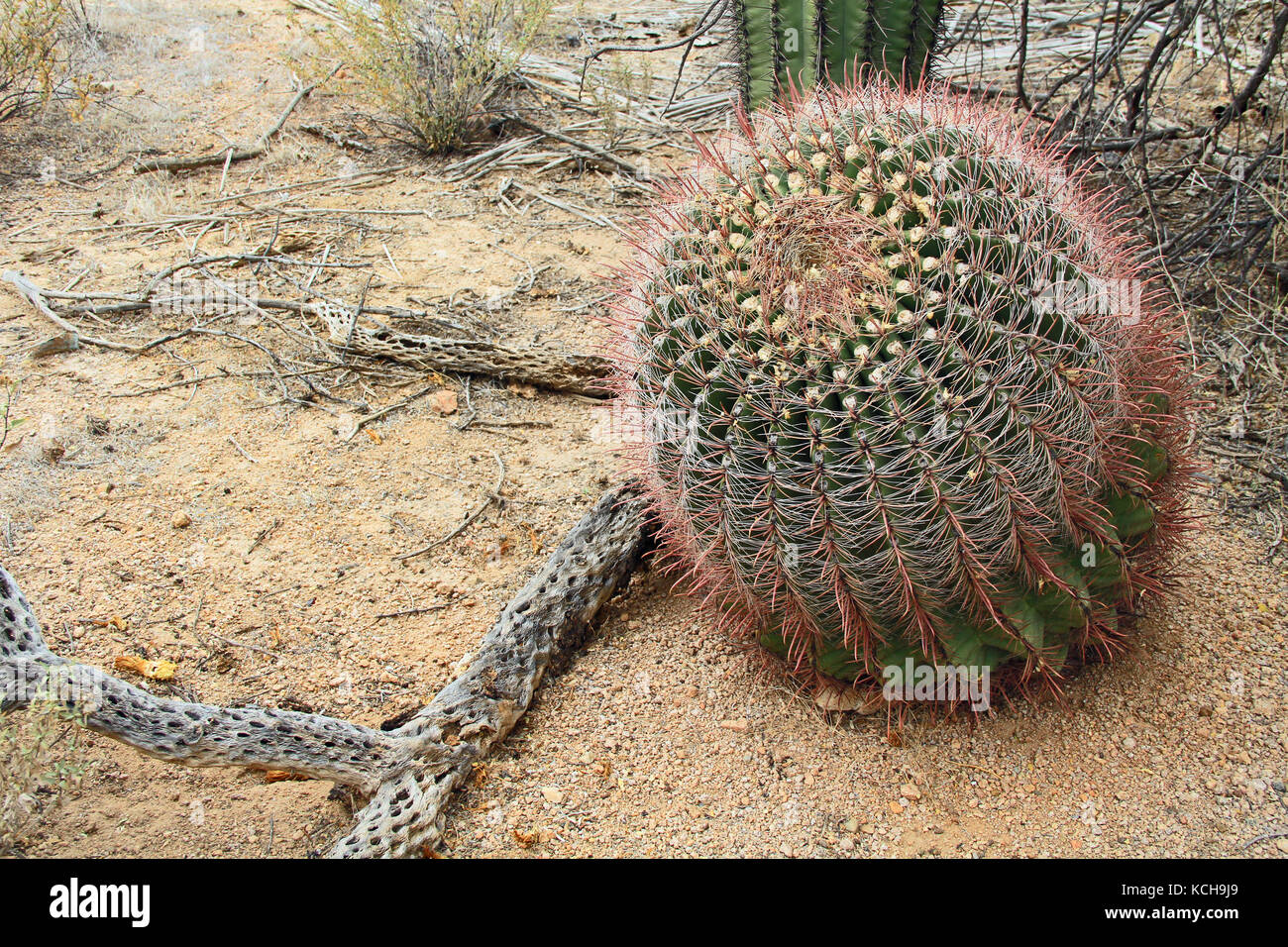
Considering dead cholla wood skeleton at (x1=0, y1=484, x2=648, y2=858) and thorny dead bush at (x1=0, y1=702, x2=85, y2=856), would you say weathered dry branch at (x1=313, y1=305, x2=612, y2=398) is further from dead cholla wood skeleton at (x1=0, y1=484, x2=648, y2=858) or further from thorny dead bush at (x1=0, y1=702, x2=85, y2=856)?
thorny dead bush at (x1=0, y1=702, x2=85, y2=856)

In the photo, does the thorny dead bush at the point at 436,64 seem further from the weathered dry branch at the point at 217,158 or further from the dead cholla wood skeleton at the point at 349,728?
the dead cholla wood skeleton at the point at 349,728

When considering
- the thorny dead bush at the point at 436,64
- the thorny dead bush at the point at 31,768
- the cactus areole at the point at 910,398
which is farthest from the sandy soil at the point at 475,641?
the thorny dead bush at the point at 436,64

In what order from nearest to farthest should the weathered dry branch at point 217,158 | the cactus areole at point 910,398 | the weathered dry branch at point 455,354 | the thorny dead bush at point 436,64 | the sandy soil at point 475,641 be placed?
the cactus areole at point 910,398 → the sandy soil at point 475,641 → the weathered dry branch at point 455,354 → the weathered dry branch at point 217,158 → the thorny dead bush at point 436,64

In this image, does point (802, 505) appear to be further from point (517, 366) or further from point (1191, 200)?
point (1191, 200)

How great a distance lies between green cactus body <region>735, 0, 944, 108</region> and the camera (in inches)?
155

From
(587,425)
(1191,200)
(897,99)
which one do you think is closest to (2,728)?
Result: (587,425)

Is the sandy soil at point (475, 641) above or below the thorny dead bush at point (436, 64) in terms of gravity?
below

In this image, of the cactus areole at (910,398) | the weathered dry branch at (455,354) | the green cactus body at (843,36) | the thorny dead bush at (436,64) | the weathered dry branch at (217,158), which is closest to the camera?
the cactus areole at (910,398)

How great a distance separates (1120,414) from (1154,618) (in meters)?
0.95

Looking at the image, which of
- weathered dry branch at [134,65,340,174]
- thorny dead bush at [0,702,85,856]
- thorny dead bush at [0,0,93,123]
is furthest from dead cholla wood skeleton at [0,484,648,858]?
thorny dead bush at [0,0,93,123]

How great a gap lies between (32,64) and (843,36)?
5192 millimetres

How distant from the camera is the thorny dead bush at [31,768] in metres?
2.17

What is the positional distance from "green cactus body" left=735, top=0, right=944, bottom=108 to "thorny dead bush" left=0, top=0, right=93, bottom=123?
4405 millimetres

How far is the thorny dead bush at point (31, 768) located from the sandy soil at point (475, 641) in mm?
78
